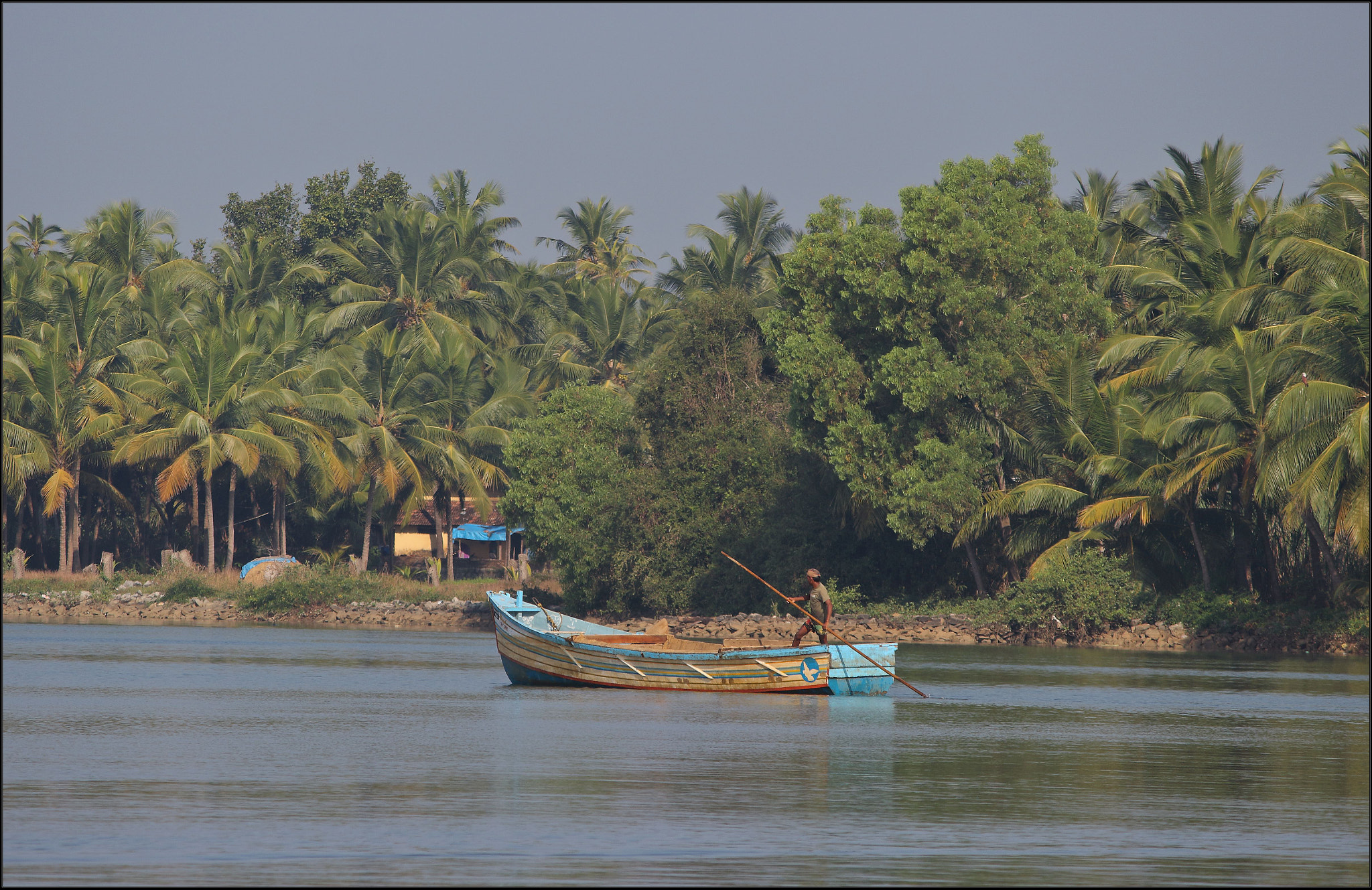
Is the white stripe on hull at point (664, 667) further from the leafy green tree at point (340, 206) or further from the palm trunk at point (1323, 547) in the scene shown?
the leafy green tree at point (340, 206)

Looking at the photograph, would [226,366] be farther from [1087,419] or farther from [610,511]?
[1087,419]

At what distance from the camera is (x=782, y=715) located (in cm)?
2530

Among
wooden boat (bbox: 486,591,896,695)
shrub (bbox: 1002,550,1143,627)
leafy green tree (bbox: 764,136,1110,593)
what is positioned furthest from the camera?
leafy green tree (bbox: 764,136,1110,593)

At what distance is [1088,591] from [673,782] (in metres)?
26.6

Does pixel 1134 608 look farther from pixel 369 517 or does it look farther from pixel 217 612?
pixel 369 517

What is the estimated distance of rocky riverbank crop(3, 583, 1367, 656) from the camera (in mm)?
40844

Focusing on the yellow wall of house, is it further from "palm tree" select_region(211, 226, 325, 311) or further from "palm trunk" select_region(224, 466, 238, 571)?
"palm trunk" select_region(224, 466, 238, 571)

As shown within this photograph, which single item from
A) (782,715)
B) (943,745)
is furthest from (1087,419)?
(943,745)

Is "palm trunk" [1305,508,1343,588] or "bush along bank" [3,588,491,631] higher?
"palm trunk" [1305,508,1343,588]

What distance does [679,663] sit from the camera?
2805 centimetres

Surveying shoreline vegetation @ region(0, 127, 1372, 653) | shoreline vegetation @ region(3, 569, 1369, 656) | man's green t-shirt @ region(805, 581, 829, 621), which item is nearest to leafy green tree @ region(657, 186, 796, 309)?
shoreline vegetation @ region(0, 127, 1372, 653)

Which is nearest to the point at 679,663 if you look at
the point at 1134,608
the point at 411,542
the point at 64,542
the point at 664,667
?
the point at 664,667

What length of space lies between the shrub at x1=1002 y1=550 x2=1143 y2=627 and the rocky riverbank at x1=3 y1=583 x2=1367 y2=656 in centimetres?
66

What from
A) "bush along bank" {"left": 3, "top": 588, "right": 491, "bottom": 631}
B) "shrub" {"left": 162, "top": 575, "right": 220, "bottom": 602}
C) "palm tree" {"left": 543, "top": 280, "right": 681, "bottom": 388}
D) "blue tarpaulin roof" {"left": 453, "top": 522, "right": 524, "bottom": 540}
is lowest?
"bush along bank" {"left": 3, "top": 588, "right": 491, "bottom": 631}
